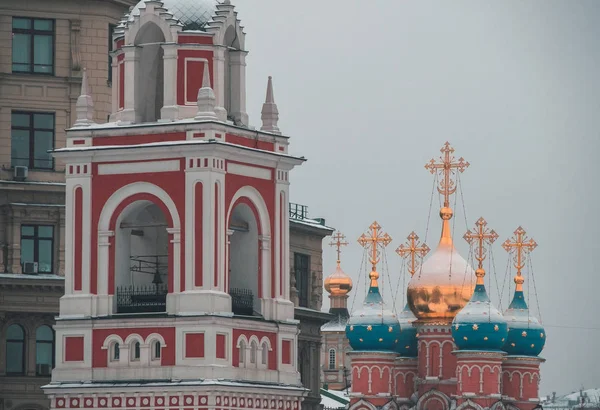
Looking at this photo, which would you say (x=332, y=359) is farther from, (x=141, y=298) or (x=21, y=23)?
(x=141, y=298)

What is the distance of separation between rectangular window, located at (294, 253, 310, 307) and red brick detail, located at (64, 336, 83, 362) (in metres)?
33.8

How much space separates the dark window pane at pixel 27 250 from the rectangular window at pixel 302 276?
51.1ft

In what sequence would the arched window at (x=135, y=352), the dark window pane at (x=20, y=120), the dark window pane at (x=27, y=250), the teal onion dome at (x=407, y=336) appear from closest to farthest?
the arched window at (x=135, y=352)
the dark window pane at (x=27, y=250)
the dark window pane at (x=20, y=120)
the teal onion dome at (x=407, y=336)

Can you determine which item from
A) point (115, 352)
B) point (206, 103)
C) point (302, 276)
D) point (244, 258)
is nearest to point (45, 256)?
point (302, 276)

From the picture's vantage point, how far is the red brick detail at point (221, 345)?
62.2 metres

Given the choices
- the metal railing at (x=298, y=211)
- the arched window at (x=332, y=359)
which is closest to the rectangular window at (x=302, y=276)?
the metal railing at (x=298, y=211)

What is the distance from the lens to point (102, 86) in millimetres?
84875

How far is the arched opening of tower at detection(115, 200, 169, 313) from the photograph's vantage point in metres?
63.7

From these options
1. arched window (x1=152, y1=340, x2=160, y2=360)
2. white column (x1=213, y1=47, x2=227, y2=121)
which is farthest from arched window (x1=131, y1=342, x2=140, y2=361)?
white column (x1=213, y1=47, x2=227, y2=121)

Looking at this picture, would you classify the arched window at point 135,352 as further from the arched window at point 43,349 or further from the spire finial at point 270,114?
the arched window at point 43,349

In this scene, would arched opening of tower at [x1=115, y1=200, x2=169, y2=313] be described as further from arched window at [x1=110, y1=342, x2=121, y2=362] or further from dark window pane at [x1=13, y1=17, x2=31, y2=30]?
dark window pane at [x1=13, y1=17, x2=31, y2=30]

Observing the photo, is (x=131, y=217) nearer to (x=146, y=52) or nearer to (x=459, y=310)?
(x=146, y=52)

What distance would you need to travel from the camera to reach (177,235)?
62531mm

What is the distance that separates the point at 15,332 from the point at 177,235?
21.7 meters
